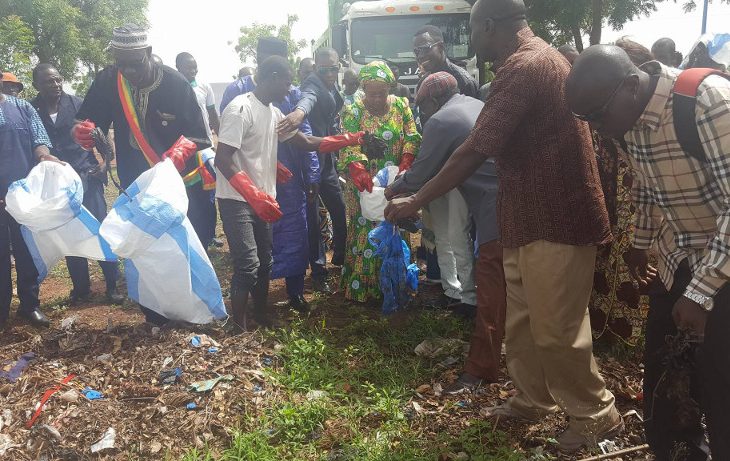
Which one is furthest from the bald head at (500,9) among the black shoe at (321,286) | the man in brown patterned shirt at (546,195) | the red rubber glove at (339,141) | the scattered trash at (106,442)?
the black shoe at (321,286)

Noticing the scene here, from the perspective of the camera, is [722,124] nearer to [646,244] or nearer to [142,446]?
[646,244]

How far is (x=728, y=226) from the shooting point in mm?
1727

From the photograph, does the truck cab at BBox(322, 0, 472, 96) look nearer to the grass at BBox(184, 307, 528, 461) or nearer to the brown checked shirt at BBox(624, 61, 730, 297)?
the grass at BBox(184, 307, 528, 461)

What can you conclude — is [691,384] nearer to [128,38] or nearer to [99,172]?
[128,38]

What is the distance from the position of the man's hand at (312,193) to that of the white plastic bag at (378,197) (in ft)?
2.01

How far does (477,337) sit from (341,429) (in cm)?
90

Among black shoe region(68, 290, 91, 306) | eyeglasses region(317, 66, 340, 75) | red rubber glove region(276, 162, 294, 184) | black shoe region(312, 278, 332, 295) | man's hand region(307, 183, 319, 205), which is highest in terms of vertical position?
eyeglasses region(317, 66, 340, 75)

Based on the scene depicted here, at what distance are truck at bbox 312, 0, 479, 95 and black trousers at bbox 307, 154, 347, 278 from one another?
18.3 feet

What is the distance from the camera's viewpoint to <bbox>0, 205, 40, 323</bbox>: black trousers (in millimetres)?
4492

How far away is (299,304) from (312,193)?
3.16ft

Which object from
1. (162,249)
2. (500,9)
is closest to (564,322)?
(500,9)

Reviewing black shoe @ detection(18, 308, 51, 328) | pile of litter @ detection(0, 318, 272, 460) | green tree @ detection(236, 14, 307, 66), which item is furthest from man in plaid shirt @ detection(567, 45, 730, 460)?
green tree @ detection(236, 14, 307, 66)

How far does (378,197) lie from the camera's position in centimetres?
440

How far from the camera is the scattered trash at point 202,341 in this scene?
356 cm
